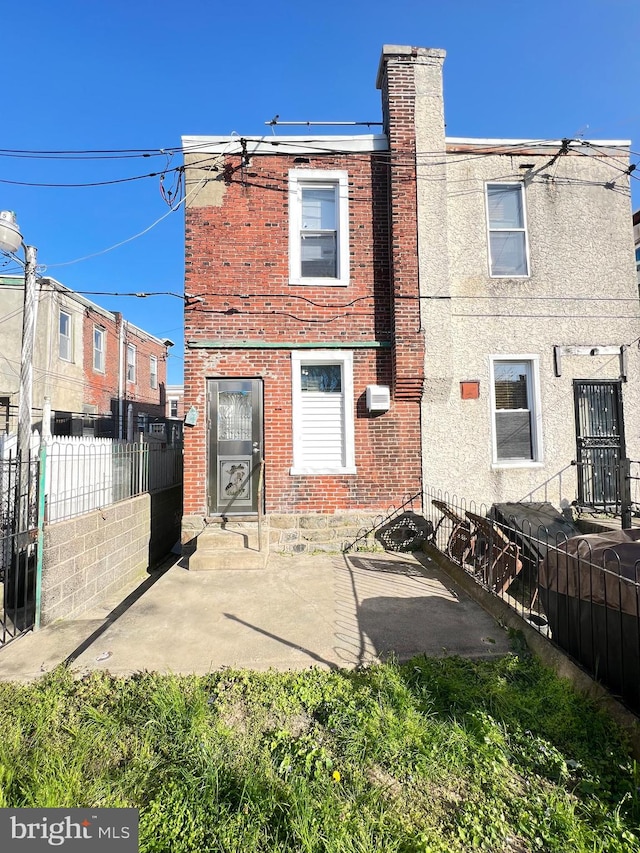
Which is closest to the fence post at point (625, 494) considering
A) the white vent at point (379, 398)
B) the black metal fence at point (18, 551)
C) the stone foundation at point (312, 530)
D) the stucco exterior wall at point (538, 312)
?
the stucco exterior wall at point (538, 312)

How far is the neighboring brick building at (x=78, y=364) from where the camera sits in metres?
14.3

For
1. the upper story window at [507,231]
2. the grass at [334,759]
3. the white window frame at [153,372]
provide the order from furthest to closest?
1. the white window frame at [153,372]
2. the upper story window at [507,231]
3. the grass at [334,759]

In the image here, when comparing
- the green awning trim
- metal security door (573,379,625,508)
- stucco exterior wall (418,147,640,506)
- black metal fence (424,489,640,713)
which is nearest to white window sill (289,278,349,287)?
the green awning trim

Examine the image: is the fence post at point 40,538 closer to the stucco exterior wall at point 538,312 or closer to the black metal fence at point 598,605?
the black metal fence at point 598,605

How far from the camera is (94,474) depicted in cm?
577

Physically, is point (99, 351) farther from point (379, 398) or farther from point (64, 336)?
point (379, 398)

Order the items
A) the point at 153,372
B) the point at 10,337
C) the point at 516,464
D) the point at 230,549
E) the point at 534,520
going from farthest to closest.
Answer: the point at 153,372 → the point at 10,337 → the point at 516,464 → the point at 534,520 → the point at 230,549

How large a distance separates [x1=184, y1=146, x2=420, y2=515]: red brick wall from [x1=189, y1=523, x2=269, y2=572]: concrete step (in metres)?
0.52

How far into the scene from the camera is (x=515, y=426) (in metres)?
6.98

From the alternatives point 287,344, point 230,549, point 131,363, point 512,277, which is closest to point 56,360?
point 131,363

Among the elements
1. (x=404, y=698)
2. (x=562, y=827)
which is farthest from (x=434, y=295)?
(x=562, y=827)

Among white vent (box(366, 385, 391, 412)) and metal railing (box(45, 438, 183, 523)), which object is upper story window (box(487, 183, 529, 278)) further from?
metal railing (box(45, 438, 183, 523))

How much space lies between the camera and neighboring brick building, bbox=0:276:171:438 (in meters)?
14.3

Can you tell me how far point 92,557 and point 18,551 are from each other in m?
1.15
